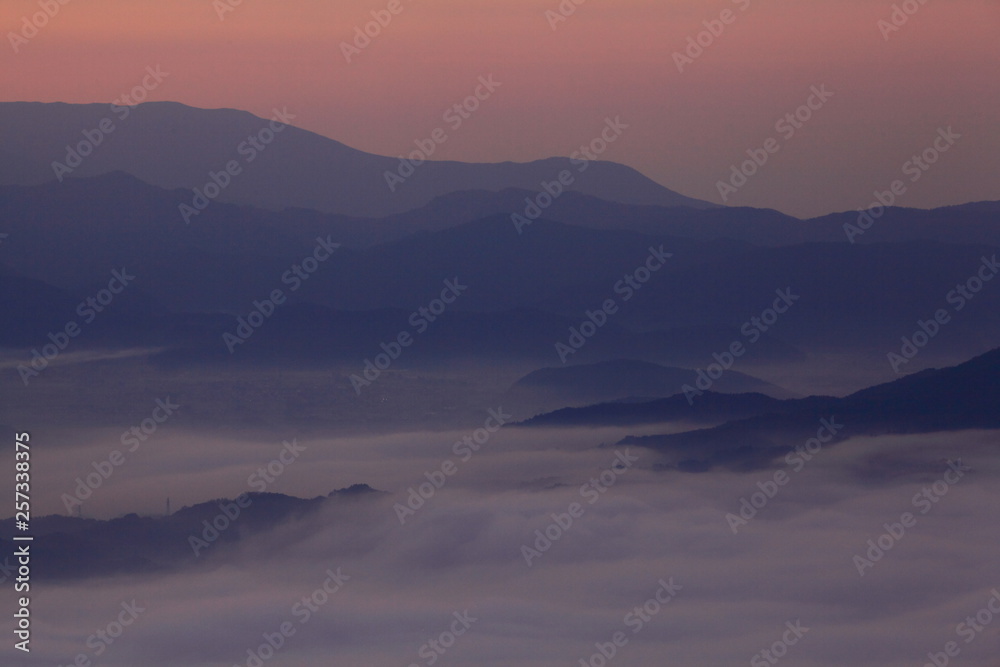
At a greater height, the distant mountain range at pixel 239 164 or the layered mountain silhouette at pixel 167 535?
the distant mountain range at pixel 239 164

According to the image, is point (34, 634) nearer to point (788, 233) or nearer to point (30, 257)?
point (30, 257)

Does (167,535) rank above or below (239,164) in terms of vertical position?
below

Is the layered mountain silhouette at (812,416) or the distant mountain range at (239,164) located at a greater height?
the distant mountain range at (239,164)

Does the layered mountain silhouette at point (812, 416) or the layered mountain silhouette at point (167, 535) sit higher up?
the layered mountain silhouette at point (167, 535)

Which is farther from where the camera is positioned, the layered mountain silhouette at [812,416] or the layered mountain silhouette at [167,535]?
the layered mountain silhouette at [812,416]

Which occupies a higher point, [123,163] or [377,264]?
[123,163]

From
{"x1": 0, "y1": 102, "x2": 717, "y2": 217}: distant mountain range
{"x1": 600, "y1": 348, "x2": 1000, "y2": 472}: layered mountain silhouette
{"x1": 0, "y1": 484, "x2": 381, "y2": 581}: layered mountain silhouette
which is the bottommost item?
{"x1": 600, "y1": 348, "x2": 1000, "y2": 472}: layered mountain silhouette

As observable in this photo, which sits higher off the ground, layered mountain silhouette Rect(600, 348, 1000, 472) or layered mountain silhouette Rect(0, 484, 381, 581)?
layered mountain silhouette Rect(0, 484, 381, 581)

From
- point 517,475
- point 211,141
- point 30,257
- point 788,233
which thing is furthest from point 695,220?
point 30,257

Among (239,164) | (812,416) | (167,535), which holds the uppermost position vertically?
(239,164)

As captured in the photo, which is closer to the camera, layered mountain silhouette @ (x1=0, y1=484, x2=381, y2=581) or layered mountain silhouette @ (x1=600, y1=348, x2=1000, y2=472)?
layered mountain silhouette @ (x1=0, y1=484, x2=381, y2=581)

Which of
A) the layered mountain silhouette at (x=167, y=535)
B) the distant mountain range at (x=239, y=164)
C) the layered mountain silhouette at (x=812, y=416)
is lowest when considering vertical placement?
the layered mountain silhouette at (x=812, y=416)
